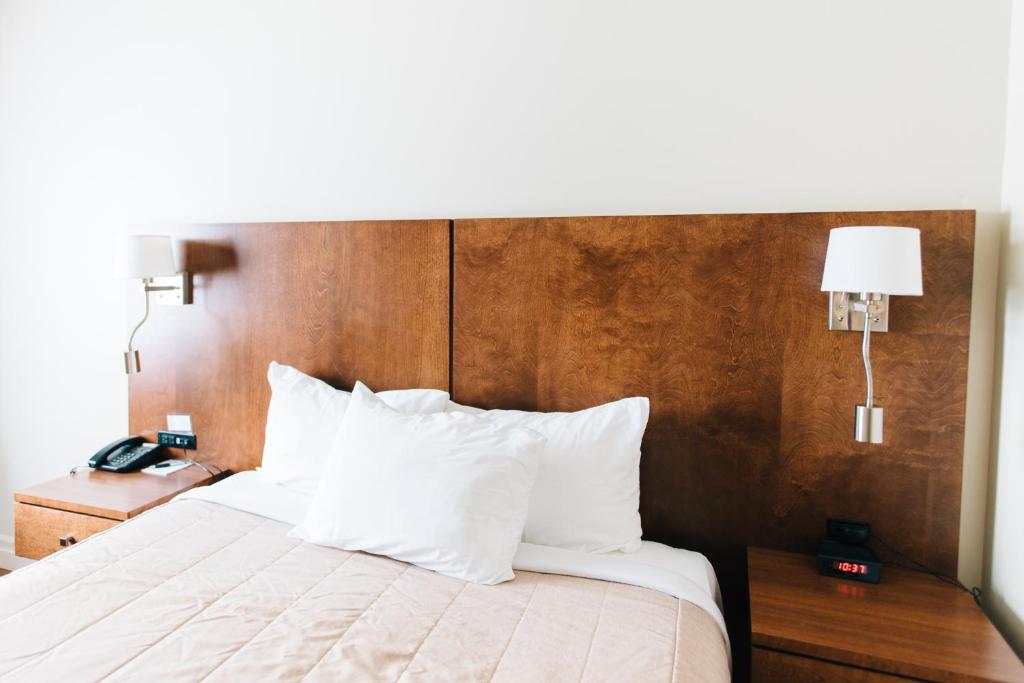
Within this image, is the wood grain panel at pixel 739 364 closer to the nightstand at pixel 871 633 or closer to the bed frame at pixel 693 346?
the bed frame at pixel 693 346

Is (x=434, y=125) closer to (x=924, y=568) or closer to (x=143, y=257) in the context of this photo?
(x=143, y=257)

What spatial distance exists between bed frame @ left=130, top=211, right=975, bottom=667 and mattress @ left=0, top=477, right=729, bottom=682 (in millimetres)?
498

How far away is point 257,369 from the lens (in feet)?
8.05

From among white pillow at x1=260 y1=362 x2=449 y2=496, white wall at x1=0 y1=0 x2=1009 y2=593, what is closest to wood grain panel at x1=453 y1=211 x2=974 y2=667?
white wall at x1=0 y1=0 x2=1009 y2=593

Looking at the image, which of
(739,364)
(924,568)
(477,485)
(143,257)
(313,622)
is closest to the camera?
(313,622)

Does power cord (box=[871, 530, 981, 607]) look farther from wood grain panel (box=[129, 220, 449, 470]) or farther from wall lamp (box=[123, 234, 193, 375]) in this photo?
wall lamp (box=[123, 234, 193, 375])

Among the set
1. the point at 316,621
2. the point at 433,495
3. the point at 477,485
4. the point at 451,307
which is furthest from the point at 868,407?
the point at 316,621

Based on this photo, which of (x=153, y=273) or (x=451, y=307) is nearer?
(x=451, y=307)

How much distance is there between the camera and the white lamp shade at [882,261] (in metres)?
1.47

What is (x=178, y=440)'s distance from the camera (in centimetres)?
260

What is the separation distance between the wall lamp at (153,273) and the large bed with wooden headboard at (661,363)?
1.13 feet

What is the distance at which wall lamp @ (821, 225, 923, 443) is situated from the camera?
147cm

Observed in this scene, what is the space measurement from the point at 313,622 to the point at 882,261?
5.01ft

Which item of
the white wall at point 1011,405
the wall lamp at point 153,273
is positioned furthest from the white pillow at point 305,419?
the white wall at point 1011,405
